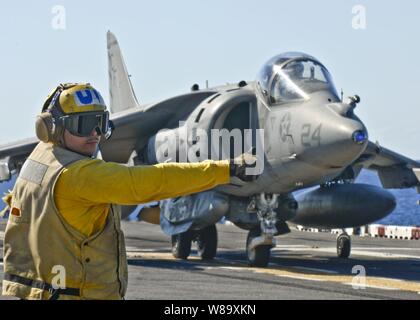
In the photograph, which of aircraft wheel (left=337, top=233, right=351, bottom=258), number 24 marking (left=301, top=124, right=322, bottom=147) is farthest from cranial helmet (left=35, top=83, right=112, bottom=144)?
aircraft wheel (left=337, top=233, right=351, bottom=258)

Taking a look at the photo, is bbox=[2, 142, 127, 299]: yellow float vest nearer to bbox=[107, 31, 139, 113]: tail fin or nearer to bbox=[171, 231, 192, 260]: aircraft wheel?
bbox=[171, 231, 192, 260]: aircraft wheel

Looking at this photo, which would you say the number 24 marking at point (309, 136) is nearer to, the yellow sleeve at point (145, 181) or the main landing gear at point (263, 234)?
the main landing gear at point (263, 234)

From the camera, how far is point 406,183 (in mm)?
22516

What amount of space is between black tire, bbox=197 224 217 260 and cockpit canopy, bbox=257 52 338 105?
402 cm

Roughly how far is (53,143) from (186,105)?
1558cm

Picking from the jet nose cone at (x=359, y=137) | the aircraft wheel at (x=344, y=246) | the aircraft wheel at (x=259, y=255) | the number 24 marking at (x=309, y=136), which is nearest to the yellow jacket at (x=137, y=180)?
the jet nose cone at (x=359, y=137)

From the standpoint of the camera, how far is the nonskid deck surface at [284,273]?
1288cm

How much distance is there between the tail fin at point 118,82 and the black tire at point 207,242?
22.4 ft

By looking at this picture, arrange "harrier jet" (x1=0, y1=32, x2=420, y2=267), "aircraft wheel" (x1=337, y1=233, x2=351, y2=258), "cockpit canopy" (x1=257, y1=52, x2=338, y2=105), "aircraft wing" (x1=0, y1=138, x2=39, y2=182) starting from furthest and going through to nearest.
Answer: "aircraft wing" (x1=0, y1=138, x2=39, y2=182), "aircraft wheel" (x1=337, y1=233, x2=351, y2=258), "cockpit canopy" (x1=257, y1=52, x2=338, y2=105), "harrier jet" (x1=0, y1=32, x2=420, y2=267)

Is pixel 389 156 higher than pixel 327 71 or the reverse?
the reverse

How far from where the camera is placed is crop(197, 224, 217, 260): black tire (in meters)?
19.9

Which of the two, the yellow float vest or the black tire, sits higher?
the yellow float vest

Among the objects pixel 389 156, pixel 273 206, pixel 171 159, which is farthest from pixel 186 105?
pixel 389 156
